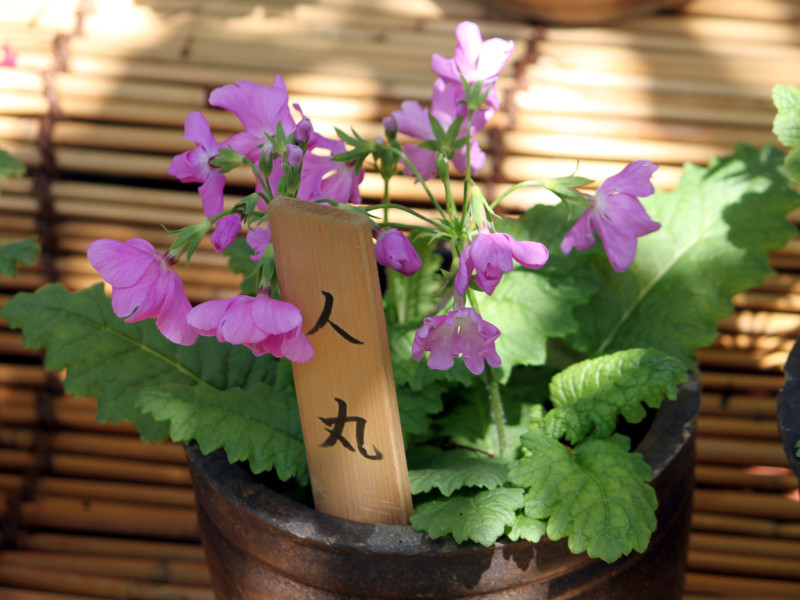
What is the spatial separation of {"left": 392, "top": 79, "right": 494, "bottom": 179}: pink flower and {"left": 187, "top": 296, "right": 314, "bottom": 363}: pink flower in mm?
374

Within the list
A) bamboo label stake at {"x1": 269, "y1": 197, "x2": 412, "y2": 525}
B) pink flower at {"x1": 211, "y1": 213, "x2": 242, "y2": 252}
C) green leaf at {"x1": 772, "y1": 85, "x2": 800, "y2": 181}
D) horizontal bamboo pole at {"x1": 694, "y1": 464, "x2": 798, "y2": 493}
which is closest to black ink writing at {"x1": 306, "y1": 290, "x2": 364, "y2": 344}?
bamboo label stake at {"x1": 269, "y1": 197, "x2": 412, "y2": 525}

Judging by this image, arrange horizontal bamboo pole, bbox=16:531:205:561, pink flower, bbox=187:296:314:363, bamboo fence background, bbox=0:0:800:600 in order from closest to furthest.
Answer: pink flower, bbox=187:296:314:363 → bamboo fence background, bbox=0:0:800:600 → horizontal bamboo pole, bbox=16:531:205:561

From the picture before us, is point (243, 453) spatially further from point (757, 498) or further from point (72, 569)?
point (757, 498)

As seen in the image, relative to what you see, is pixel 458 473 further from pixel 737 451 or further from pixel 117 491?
pixel 117 491

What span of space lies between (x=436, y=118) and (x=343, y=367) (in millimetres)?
361

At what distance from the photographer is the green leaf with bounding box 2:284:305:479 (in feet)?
3.53

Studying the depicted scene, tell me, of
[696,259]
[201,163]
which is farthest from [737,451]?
[201,163]

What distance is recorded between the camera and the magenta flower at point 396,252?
88cm

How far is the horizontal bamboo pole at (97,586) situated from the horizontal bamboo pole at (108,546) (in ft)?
0.24

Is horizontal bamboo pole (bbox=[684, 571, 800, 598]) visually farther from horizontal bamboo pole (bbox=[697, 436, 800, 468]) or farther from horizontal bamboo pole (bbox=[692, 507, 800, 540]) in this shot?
horizontal bamboo pole (bbox=[697, 436, 800, 468])

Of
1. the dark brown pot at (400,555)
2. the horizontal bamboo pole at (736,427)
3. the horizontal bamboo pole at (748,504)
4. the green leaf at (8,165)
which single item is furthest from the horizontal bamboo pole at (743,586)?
the green leaf at (8,165)

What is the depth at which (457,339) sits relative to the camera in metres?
0.87

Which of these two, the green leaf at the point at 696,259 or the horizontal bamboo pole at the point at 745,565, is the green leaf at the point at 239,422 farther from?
the horizontal bamboo pole at the point at 745,565

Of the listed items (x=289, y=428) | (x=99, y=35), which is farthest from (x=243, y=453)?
(x=99, y=35)
